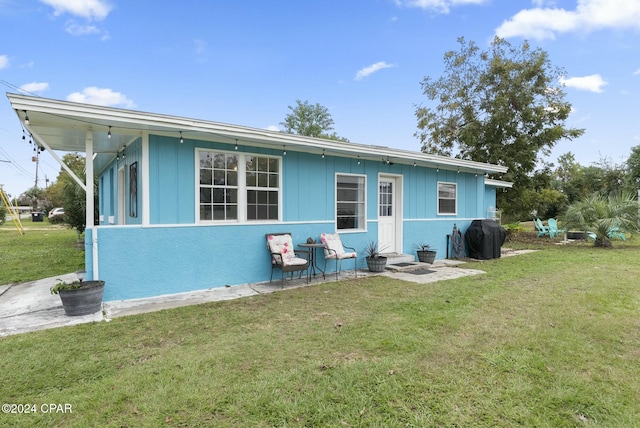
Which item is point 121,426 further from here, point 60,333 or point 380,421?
point 60,333

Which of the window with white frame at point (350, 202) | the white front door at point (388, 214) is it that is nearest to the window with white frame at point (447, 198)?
the white front door at point (388, 214)

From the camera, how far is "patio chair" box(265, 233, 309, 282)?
570cm

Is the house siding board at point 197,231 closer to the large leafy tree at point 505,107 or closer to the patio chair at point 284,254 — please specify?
the patio chair at point 284,254

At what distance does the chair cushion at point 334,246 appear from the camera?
6.47 metres

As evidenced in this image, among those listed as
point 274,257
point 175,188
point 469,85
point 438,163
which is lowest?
point 274,257

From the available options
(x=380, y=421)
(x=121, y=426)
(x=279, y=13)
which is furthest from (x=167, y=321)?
(x=279, y=13)

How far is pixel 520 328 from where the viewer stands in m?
3.70

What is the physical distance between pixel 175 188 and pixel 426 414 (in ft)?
15.4

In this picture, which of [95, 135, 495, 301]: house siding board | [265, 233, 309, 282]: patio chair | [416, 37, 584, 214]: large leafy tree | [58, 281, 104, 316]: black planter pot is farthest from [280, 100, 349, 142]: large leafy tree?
[58, 281, 104, 316]: black planter pot

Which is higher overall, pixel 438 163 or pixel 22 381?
pixel 438 163

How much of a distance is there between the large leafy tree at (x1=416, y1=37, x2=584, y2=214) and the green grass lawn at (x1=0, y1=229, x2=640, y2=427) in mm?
11424

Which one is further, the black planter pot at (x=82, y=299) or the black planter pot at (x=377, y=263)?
the black planter pot at (x=377, y=263)

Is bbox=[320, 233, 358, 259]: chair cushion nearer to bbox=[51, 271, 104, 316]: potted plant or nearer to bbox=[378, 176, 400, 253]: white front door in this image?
bbox=[378, 176, 400, 253]: white front door

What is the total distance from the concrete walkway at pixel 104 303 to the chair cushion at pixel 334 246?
0.46m
